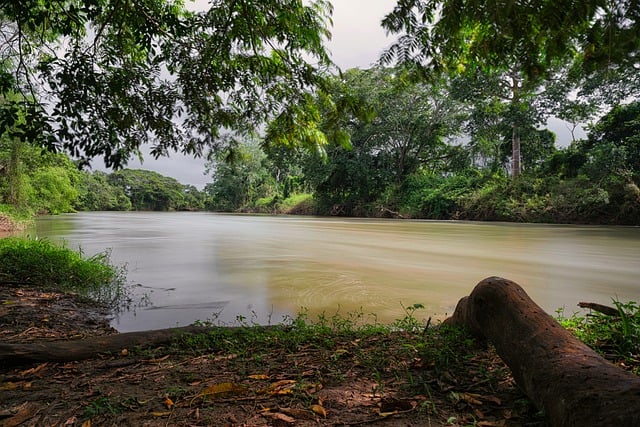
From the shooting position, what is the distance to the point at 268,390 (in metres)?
1.91

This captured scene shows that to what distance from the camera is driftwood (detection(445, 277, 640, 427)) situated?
1263 millimetres

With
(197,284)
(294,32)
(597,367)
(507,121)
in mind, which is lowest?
(197,284)

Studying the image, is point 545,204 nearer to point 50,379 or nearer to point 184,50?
point 184,50

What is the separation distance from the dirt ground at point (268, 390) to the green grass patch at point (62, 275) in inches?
104

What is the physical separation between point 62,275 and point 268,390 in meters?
5.07

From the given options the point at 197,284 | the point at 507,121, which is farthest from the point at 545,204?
the point at 197,284

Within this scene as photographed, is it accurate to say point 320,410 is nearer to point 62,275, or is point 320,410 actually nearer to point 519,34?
point 519,34

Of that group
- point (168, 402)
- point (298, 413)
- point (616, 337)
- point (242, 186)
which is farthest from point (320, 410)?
point (242, 186)

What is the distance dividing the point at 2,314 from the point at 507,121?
22.0 meters

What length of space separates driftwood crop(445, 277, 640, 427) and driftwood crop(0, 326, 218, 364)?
210 cm

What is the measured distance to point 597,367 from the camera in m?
1.48

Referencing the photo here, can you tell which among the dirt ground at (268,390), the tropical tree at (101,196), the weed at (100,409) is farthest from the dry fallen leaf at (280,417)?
the tropical tree at (101,196)

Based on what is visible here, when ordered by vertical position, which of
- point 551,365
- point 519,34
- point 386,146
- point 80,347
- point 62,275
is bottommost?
point 62,275

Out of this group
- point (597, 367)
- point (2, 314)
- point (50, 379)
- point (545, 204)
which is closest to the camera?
point (597, 367)
